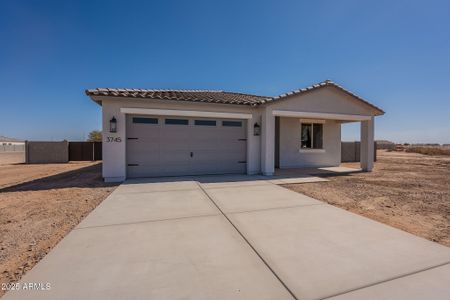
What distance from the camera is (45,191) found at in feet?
21.7

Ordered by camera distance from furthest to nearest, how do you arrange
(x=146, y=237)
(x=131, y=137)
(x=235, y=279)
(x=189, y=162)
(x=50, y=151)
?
(x=50, y=151)
(x=189, y=162)
(x=131, y=137)
(x=146, y=237)
(x=235, y=279)

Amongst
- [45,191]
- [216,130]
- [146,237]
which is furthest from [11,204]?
[216,130]

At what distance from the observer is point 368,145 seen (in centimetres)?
1148

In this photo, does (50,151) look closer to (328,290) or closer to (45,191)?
(45,191)

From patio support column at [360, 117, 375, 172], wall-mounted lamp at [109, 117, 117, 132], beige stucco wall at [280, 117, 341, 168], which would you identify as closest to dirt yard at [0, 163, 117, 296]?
wall-mounted lamp at [109, 117, 117, 132]

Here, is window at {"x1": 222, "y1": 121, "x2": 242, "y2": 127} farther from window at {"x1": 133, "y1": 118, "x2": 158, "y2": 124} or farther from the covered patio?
window at {"x1": 133, "y1": 118, "x2": 158, "y2": 124}

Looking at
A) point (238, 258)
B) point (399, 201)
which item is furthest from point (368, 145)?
point (238, 258)

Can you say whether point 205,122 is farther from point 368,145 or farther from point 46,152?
point 46,152

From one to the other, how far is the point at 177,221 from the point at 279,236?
192 cm

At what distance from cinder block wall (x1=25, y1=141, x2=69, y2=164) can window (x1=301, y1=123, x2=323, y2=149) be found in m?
17.7

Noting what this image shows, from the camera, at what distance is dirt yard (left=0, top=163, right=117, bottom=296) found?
2.87 metres

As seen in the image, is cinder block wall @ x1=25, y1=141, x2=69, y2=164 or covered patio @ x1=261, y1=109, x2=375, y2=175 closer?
covered patio @ x1=261, y1=109, x2=375, y2=175

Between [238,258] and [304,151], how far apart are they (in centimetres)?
1121

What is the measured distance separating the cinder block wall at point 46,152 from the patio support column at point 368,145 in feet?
67.9
